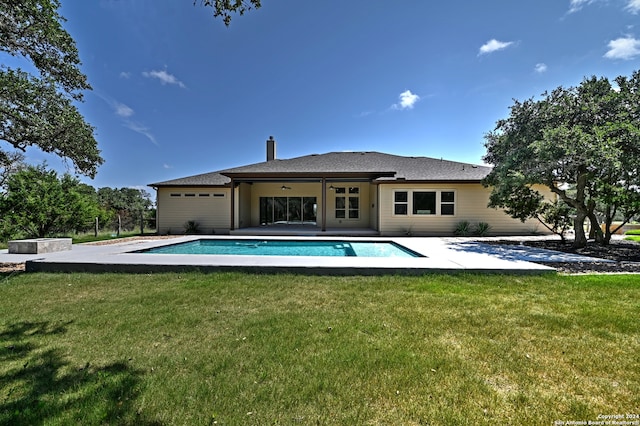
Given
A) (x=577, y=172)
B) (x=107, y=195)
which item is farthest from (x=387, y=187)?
(x=107, y=195)

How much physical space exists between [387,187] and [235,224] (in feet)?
27.8

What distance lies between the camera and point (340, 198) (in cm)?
1752

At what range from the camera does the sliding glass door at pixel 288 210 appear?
1833cm

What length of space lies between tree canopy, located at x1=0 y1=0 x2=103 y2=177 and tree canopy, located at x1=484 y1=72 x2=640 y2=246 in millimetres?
13103

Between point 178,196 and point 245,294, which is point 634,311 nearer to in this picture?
point 245,294

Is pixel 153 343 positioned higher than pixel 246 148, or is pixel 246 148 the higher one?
pixel 246 148

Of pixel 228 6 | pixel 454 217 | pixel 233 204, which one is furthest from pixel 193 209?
pixel 454 217

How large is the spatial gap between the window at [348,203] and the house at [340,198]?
0.20 feet

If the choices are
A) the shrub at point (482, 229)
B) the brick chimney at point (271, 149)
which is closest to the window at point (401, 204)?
the shrub at point (482, 229)

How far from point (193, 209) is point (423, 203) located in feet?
41.6

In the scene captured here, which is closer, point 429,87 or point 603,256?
point 603,256

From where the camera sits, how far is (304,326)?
345cm

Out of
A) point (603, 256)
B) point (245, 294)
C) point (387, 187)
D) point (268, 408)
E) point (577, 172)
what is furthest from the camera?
point (387, 187)

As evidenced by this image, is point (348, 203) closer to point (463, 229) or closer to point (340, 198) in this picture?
point (340, 198)
